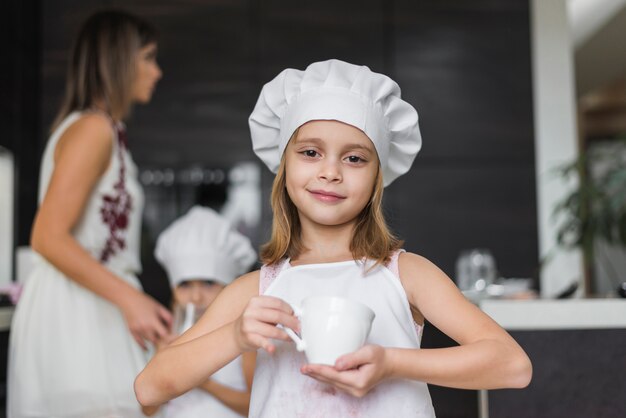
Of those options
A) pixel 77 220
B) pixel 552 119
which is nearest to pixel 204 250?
pixel 77 220

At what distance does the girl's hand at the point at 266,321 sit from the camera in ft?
2.94

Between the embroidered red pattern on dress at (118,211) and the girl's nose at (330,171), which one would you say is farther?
the embroidered red pattern on dress at (118,211)

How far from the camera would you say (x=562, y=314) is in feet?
4.71

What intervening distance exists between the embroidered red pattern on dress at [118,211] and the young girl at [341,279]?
70 cm

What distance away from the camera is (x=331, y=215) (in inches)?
42.2

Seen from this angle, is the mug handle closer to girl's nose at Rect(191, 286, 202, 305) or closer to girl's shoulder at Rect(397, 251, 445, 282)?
girl's shoulder at Rect(397, 251, 445, 282)

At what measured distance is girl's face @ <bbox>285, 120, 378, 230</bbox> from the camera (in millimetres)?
1060

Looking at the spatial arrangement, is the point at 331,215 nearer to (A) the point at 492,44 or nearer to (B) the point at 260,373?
(B) the point at 260,373

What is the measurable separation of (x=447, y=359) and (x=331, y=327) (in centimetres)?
17

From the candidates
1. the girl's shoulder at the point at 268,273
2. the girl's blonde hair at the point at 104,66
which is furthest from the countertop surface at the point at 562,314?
the girl's blonde hair at the point at 104,66

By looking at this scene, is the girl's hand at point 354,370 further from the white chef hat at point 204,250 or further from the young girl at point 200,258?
the white chef hat at point 204,250

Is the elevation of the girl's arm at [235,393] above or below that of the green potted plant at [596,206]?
below

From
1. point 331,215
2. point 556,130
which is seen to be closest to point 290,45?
point 556,130

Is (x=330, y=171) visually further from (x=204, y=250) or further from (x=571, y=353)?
(x=204, y=250)
